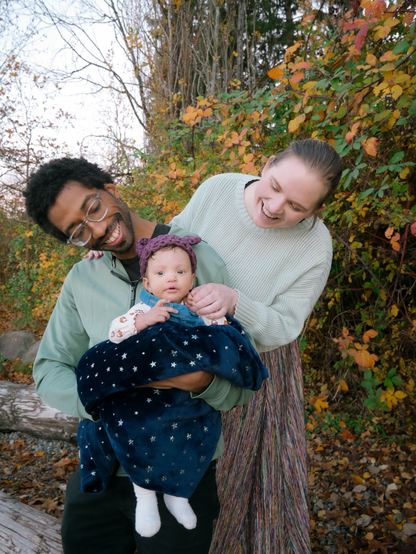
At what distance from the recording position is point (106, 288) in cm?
167

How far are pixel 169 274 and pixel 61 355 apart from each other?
2.20 feet

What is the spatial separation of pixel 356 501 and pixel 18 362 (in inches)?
223

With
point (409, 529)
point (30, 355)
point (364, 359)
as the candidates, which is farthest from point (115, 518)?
point (30, 355)

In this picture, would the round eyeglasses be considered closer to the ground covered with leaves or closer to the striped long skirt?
the striped long skirt

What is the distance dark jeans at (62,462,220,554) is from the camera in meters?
1.46

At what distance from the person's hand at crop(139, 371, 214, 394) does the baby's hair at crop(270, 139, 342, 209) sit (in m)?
0.90

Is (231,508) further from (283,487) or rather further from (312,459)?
(312,459)

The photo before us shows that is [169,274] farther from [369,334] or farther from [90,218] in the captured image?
[369,334]

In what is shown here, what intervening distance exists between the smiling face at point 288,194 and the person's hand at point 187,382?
777 millimetres

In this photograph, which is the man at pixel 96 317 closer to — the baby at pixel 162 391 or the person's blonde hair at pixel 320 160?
the baby at pixel 162 391

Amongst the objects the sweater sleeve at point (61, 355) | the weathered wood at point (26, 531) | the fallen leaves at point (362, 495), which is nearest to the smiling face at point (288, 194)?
the sweater sleeve at point (61, 355)

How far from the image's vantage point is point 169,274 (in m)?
1.44

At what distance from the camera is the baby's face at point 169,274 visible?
4.73 ft

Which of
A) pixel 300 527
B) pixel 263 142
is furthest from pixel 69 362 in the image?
pixel 263 142
